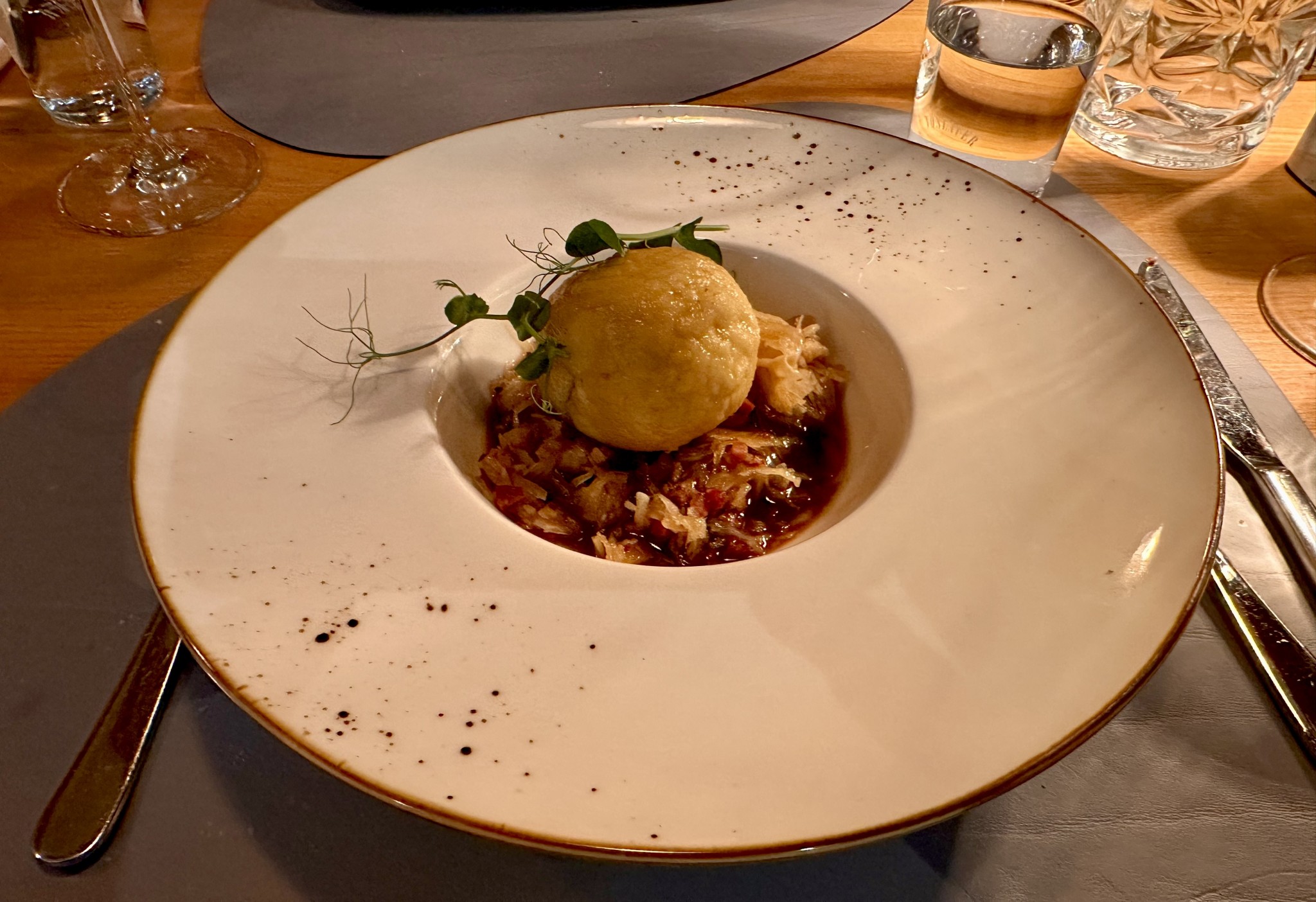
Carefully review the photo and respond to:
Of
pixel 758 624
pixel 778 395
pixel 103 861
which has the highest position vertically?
pixel 758 624

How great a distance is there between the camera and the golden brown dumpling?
50.1 inches

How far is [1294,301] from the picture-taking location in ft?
5.56

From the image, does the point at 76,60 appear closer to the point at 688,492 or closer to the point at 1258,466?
the point at 688,492

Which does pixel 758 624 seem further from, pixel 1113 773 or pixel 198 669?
pixel 198 669

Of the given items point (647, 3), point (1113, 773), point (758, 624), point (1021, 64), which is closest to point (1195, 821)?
point (1113, 773)

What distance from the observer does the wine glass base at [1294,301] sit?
1.61 metres

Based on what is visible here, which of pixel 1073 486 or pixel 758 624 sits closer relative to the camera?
pixel 758 624

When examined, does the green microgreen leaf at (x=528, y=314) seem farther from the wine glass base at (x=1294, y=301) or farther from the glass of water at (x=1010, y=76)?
the wine glass base at (x=1294, y=301)

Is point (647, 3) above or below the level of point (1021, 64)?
below

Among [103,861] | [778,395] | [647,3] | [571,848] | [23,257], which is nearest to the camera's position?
[571,848]

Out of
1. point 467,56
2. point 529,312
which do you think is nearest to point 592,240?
point 529,312

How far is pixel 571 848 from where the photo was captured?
2.47 feet

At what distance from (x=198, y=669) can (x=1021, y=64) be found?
1962mm

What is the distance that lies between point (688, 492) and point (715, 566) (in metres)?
0.31
